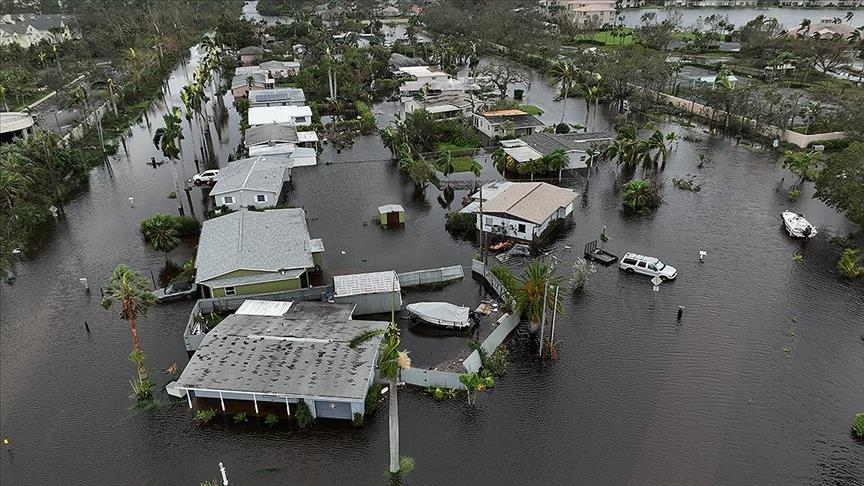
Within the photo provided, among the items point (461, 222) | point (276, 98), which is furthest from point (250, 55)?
point (461, 222)

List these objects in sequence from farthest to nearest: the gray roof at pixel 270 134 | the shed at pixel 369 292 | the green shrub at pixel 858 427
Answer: the gray roof at pixel 270 134, the shed at pixel 369 292, the green shrub at pixel 858 427

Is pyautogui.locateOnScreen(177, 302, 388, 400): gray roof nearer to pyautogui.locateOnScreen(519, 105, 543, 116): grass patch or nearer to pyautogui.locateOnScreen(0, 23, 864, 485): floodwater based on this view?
pyautogui.locateOnScreen(0, 23, 864, 485): floodwater

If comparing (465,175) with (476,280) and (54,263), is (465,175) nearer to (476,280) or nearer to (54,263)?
(476,280)

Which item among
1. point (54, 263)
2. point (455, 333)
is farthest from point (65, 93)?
point (455, 333)

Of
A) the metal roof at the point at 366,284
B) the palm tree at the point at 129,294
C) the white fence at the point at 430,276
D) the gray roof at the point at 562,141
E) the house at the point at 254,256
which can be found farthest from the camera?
the gray roof at the point at 562,141

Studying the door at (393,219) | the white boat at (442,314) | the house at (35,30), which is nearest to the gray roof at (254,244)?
the white boat at (442,314)

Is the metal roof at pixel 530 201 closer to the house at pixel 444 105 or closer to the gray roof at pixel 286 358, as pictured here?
the gray roof at pixel 286 358

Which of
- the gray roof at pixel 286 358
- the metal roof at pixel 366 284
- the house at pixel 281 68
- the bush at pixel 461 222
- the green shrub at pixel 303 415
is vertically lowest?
the green shrub at pixel 303 415

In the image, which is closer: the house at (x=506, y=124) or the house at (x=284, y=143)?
the house at (x=284, y=143)
